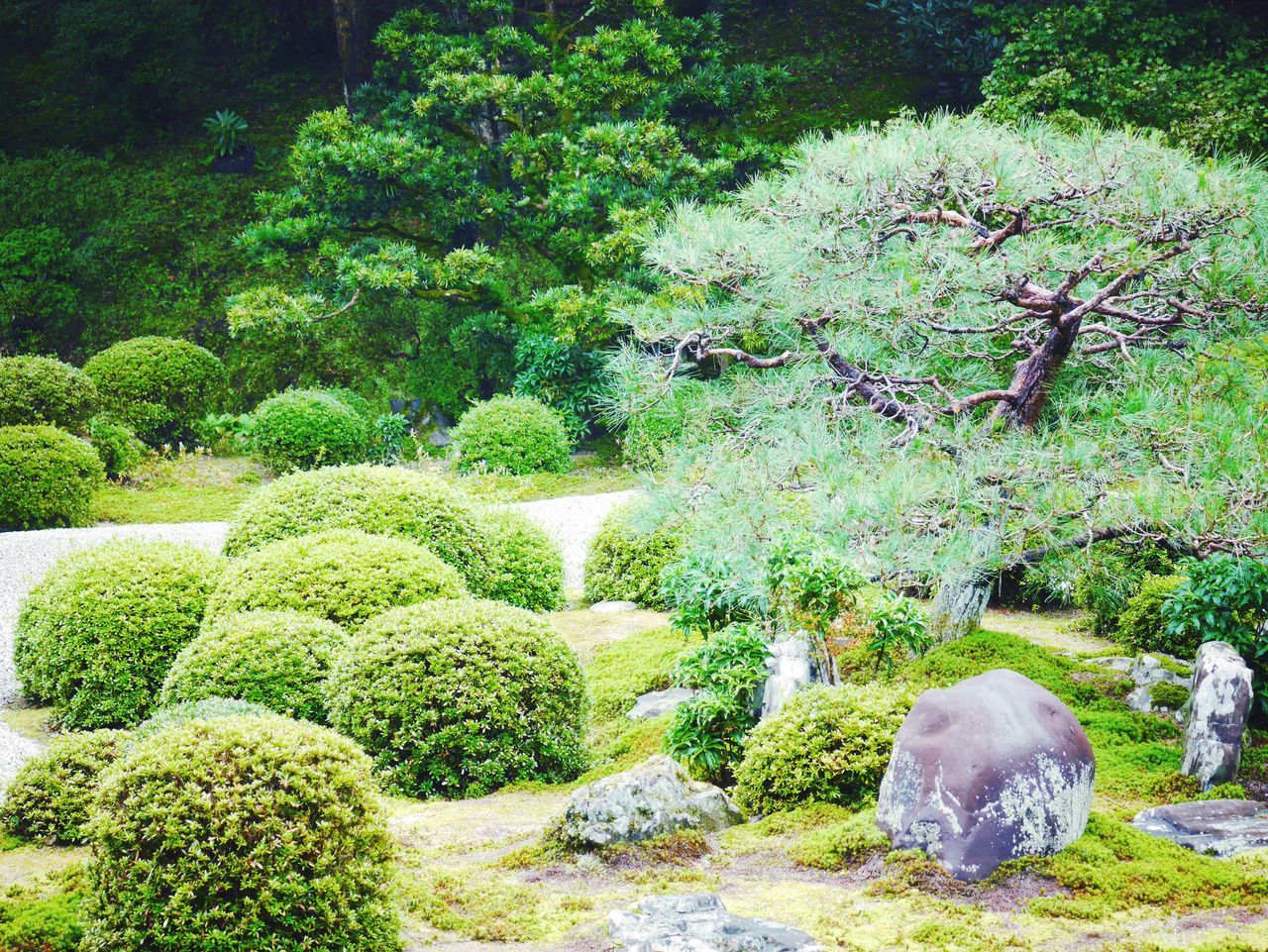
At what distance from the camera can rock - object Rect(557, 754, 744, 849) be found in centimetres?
377

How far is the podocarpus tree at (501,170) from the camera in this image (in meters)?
12.1

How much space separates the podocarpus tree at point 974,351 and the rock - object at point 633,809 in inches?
46.3

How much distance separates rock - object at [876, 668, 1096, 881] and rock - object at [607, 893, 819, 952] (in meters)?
0.68

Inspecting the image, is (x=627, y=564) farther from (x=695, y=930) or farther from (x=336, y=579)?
(x=695, y=930)

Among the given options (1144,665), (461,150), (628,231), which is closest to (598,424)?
(628,231)

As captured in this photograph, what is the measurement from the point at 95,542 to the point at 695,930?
7.27 meters

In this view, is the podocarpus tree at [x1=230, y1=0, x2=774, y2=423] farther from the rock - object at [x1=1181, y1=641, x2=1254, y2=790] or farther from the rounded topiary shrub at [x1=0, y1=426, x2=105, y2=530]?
the rock - object at [x1=1181, y1=641, x2=1254, y2=790]

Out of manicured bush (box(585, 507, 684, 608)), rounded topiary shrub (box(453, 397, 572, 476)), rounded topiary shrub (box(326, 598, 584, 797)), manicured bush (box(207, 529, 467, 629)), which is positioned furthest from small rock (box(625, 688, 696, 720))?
rounded topiary shrub (box(453, 397, 572, 476))

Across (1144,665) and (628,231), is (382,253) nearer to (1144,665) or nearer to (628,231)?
(628,231)

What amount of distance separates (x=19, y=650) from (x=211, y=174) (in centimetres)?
1218

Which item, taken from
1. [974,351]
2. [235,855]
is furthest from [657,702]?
[235,855]

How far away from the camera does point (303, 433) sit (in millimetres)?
11766

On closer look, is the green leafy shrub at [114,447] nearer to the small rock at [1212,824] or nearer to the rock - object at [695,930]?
the rock - object at [695,930]

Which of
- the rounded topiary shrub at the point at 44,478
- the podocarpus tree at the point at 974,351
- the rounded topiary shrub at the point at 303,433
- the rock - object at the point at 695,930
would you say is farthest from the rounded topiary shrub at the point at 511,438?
the rock - object at the point at 695,930
